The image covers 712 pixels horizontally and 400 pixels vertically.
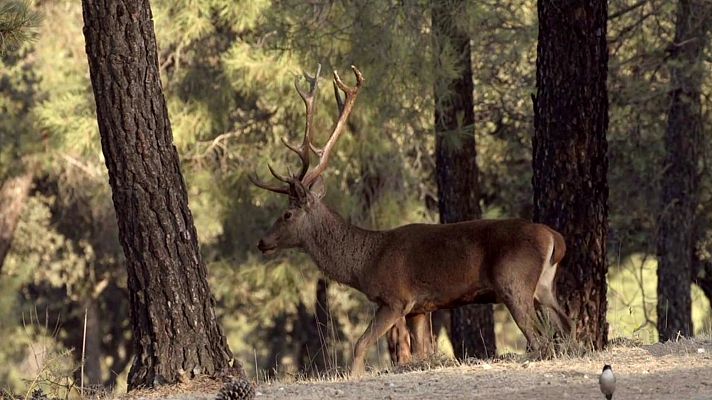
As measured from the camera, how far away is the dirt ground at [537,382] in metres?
7.95

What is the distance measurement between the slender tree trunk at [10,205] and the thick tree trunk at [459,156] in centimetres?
1144

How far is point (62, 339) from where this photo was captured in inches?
1216

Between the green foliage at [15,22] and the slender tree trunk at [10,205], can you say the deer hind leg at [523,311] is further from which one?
the slender tree trunk at [10,205]

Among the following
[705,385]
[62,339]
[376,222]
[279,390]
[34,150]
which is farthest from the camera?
[62,339]

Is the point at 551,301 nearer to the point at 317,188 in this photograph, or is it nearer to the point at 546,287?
the point at 546,287

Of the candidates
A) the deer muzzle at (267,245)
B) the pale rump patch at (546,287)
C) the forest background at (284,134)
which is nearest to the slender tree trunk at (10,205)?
the forest background at (284,134)

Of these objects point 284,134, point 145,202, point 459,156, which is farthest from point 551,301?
point 284,134

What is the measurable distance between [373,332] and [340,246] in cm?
130

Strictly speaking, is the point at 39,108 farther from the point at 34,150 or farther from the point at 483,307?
the point at 483,307

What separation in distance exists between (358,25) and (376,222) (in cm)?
613

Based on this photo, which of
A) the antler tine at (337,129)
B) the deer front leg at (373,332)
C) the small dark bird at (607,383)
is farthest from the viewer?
the antler tine at (337,129)

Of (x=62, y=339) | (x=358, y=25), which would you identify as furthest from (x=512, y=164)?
(x=62, y=339)

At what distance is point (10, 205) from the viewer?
26109 mm

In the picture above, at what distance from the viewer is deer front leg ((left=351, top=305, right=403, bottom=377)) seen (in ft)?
33.7
